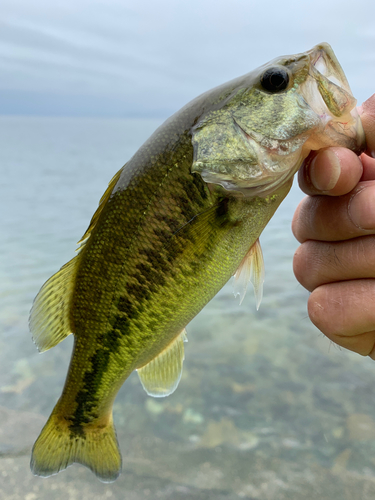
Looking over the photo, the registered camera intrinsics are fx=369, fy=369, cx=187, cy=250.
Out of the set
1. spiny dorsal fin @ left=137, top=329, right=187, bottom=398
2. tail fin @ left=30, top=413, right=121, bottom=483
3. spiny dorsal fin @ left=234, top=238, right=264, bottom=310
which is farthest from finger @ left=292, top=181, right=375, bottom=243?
tail fin @ left=30, top=413, right=121, bottom=483

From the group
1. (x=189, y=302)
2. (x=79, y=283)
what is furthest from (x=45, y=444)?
(x=189, y=302)

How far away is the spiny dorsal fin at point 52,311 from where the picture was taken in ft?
5.93

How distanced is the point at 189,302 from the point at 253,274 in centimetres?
41

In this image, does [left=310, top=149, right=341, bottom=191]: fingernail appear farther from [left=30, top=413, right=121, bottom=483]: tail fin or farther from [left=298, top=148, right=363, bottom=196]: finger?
[left=30, top=413, right=121, bottom=483]: tail fin

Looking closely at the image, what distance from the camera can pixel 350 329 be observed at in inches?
69.8

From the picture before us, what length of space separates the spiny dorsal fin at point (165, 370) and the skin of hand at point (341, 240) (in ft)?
2.39

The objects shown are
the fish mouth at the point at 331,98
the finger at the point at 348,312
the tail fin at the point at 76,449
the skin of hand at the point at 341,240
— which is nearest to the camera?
the fish mouth at the point at 331,98

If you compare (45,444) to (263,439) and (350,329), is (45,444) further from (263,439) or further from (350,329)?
(263,439)

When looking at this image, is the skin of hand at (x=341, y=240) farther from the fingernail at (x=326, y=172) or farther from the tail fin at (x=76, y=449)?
the tail fin at (x=76, y=449)

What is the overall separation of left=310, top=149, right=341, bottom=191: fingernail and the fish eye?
31 cm

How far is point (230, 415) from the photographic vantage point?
4547 mm

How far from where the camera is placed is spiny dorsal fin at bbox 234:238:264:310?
1.79m

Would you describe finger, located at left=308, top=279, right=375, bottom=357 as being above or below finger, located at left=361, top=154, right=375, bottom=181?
below

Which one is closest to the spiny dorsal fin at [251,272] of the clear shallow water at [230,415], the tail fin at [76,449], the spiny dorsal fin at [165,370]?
the spiny dorsal fin at [165,370]
